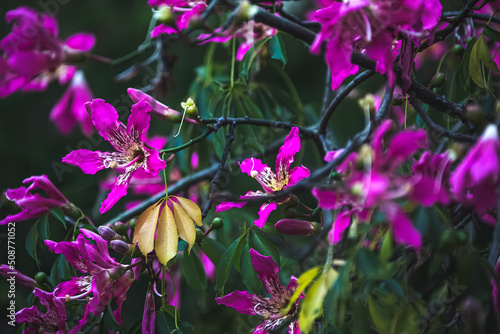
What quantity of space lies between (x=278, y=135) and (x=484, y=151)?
1.06 m

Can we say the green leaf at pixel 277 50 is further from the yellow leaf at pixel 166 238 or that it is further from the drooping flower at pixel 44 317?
the drooping flower at pixel 44 317

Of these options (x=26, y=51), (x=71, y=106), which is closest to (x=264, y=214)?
(x=26, y=51)

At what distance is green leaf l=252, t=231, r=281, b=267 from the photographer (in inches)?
33.5

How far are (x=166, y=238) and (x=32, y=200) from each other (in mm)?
302

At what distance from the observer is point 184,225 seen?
2.62ft

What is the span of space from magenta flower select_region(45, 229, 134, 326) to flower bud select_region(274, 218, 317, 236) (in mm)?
263

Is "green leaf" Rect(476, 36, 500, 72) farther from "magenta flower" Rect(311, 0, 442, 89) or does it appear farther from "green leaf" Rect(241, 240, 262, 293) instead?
"green leaf" Rect(241, 240, 262, 293)

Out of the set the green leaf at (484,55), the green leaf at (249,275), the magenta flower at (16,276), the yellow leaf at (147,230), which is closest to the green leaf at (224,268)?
the green leaf at (249,275)

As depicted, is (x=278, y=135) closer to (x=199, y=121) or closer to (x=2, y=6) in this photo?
(x=199, y=121)

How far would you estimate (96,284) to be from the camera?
811mm

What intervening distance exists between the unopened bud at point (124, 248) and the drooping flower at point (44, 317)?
0.14m

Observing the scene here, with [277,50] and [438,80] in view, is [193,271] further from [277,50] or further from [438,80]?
[438,80]

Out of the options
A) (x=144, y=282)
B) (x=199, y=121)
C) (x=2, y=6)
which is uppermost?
(x=199, y=121)

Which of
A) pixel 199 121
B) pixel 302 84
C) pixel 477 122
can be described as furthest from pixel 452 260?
pixel 302 84
